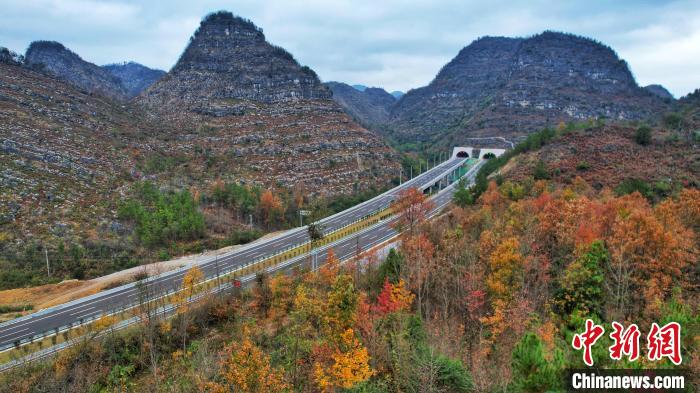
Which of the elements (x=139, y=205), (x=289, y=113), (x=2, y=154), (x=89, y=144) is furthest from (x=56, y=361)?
(x=289, y=113)

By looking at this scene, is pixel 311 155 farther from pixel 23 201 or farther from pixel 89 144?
pixel 23 201

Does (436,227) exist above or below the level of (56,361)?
above

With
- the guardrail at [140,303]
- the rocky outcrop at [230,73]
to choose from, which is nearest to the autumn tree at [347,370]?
the guardrail at [140,303]

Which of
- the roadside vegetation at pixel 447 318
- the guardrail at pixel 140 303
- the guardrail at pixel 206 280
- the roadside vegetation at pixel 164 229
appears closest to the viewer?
the roadside vegetation at pixel 447 318

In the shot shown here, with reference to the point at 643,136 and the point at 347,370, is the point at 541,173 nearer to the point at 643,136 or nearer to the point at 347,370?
the point at 643,136

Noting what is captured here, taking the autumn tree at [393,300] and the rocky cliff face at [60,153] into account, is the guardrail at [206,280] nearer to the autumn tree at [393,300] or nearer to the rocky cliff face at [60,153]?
the autumn tree at [393,300]

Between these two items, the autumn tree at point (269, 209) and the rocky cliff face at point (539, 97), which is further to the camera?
the rocky cliff face at point (539, 97)
